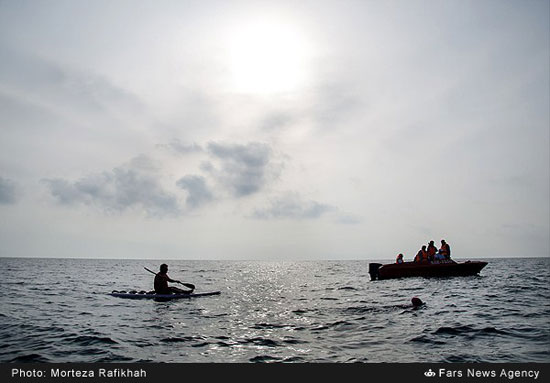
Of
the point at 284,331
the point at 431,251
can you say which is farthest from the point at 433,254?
the point at 284,331

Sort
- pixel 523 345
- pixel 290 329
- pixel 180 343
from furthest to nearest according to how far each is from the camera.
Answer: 1. pixel 290 329
2. pixel 180 343
3. pixel 523 345

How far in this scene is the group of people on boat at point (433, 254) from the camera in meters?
33.6

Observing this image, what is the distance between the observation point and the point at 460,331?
12820mm

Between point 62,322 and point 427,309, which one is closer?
point 62,322

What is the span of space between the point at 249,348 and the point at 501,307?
45.6 feet

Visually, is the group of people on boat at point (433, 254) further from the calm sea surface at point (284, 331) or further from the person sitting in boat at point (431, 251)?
the calm sea surface at point (284, 331)

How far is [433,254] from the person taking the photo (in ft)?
113

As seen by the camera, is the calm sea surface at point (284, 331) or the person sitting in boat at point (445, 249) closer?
the calm sea surface at point (284, 331)
